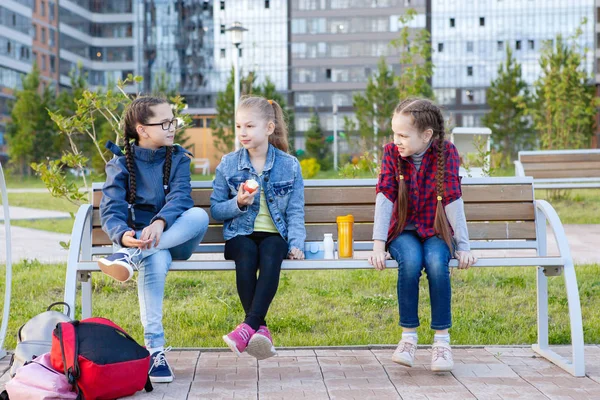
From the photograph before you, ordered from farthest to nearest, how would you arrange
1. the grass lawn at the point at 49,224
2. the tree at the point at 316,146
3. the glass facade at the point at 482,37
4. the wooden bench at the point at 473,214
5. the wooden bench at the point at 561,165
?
the glass facade at the point at 482,37, the tree at the point at 316,146, the wooden bench at the point at 561,165, the grass lawn at the point at 49,224, the wooden bench at the point at 473,214

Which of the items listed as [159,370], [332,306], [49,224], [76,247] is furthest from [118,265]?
[49,224]

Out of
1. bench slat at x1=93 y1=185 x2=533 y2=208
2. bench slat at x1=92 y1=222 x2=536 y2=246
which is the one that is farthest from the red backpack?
bench slat at x1=93 y1=185 x2=533 y2=208

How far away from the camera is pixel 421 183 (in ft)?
13.9

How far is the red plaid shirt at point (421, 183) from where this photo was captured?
4.21 m

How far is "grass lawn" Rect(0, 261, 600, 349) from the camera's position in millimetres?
5141

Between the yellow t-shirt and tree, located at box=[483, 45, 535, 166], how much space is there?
45.5m

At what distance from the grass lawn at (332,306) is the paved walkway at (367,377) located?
1.44 ft

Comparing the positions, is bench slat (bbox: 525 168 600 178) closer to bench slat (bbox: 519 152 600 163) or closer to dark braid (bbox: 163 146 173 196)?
bench slat (bbox: 519 152 600 163)

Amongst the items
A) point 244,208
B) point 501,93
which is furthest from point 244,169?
point 501,93

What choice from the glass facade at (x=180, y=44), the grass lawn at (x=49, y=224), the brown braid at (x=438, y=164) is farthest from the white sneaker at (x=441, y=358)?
the glass facade at (x=180, y=44)

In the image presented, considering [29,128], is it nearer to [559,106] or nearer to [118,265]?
[559,106]

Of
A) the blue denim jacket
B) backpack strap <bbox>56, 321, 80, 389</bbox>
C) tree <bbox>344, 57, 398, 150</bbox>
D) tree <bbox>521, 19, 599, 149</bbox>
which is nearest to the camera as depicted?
backpack strap <bbox>56, 321, 80, 389</bbox>

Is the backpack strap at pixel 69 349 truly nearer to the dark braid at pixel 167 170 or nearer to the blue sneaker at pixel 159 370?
the blue sneaker at pixel 159 370

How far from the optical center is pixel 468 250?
4160mm
